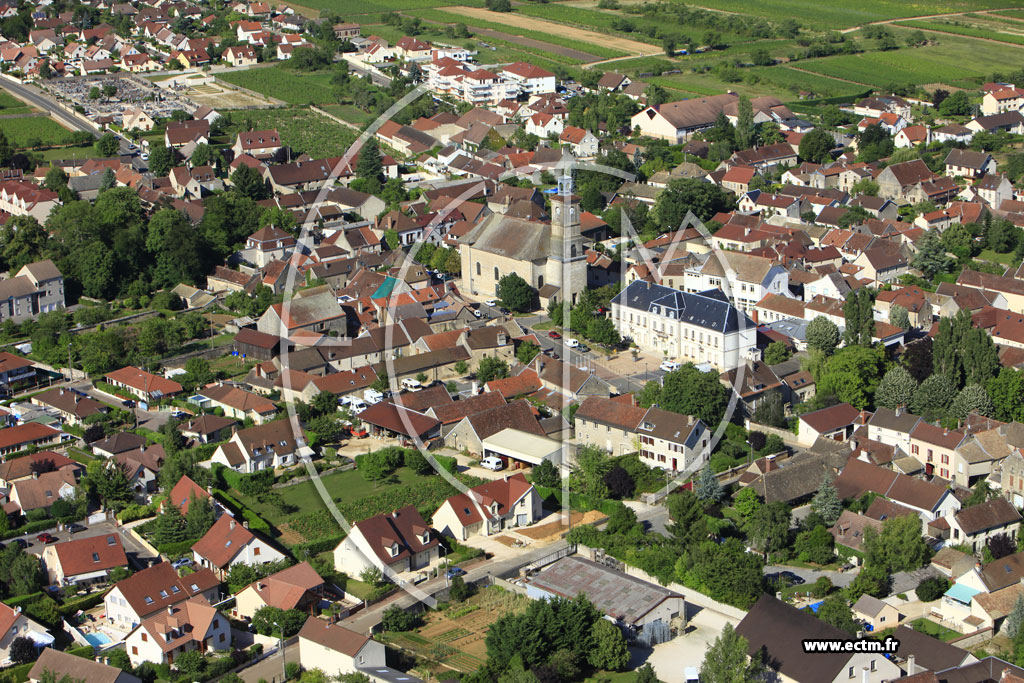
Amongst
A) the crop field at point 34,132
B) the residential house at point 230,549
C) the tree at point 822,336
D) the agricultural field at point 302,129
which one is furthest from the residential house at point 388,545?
the crop field at point 34,132

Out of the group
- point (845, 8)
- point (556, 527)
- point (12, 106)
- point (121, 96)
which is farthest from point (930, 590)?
point (845, 8)

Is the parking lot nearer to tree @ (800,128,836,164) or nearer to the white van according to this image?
tree @ (800,128,836,164)

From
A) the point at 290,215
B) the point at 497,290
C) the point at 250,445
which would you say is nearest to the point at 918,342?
the point at 497,290

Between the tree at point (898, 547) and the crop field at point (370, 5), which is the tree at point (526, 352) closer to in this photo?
the tree at point (898, 547)

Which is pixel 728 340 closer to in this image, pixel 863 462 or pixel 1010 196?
pixel 863 462

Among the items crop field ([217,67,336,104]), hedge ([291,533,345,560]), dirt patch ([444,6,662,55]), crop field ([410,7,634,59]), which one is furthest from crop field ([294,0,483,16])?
hedge ([291,533,345,560])

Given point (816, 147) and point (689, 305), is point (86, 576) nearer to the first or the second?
point (689, 305)
